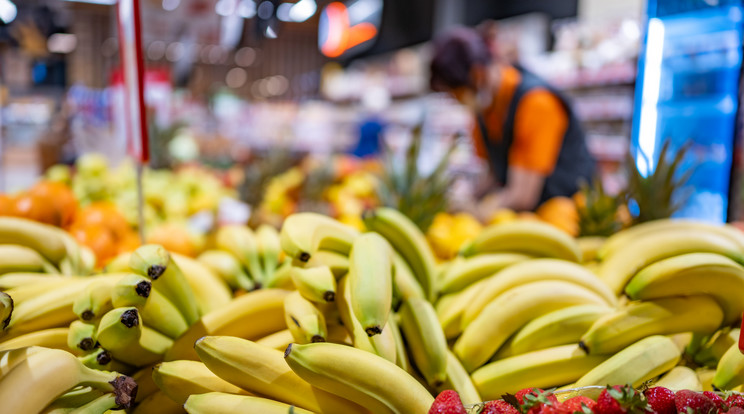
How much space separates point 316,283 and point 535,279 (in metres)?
0.52

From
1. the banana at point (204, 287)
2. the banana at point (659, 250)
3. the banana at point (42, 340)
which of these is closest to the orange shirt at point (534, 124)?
the banana at point (659, 250)

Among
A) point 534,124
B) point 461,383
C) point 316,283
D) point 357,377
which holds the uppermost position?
point 534,124

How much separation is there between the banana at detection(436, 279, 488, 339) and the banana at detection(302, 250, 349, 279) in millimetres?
260

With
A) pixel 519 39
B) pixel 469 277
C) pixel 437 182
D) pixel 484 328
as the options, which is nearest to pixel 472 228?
pixel 437 182

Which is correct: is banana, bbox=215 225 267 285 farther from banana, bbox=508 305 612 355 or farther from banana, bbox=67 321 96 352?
banana, bbox=508 305 612 355

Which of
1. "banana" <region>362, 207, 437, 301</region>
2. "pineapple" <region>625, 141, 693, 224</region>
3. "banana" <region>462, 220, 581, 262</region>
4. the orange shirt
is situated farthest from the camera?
the orange shirt

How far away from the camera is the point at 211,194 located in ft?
10.1

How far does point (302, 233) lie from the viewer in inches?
41.5

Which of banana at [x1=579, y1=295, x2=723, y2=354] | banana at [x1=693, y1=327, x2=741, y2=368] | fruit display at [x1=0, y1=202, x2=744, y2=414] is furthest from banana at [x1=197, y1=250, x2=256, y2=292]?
banana at [x1=693, y1=327, x2=741, y2=368]

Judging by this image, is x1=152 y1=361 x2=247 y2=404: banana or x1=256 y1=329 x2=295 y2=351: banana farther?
x1=256 y1=329 x2=295 y2=351: banana

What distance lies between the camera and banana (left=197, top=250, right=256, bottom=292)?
1.33 m

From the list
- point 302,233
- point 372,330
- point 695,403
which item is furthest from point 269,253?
point 695,403

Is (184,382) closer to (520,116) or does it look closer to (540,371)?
(540,371)

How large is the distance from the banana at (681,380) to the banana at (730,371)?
0.04 m
